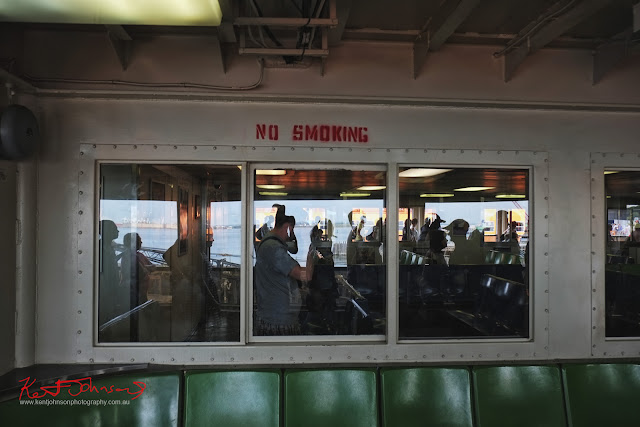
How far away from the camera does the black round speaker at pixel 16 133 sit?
276 cm

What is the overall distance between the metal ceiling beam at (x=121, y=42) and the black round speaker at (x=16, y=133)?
70 centimetres

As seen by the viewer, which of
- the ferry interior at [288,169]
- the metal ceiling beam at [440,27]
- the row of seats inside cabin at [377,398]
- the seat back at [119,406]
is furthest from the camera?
the ferry interior at [288,169]

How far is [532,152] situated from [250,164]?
2.16 m

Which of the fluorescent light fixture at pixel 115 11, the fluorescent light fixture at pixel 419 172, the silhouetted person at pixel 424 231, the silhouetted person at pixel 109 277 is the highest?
the fluorescent light fixture at pixel 115 11

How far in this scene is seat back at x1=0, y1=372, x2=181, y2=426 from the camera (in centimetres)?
237

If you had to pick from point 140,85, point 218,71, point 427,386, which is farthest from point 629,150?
point 140,85

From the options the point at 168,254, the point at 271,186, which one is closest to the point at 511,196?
the point at 271,186

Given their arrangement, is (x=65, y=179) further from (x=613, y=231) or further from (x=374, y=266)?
(x=613, y=231)

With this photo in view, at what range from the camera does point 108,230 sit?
335cm

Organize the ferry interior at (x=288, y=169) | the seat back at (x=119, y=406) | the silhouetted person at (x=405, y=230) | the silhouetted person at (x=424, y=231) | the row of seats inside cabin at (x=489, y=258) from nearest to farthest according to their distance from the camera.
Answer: the seat back at (x=119, y=406)
the ferry interior at (x=288, y=169)
the silhouetted person at (x=405, y=230)
the row of seats inside cabin at (x=489, y=258)
the silhouetted person at (x=424, y=231)

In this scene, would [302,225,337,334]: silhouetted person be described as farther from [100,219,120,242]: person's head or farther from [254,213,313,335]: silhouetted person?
[100,219,120,242]: person's head

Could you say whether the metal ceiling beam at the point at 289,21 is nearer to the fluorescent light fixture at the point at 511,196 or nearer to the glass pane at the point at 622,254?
the fluorescent light fixture at the point at 511,196

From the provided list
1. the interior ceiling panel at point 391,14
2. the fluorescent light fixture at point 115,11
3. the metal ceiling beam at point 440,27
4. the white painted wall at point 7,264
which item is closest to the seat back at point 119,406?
the white painted wall at point 7,264

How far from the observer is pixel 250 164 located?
338 cm
